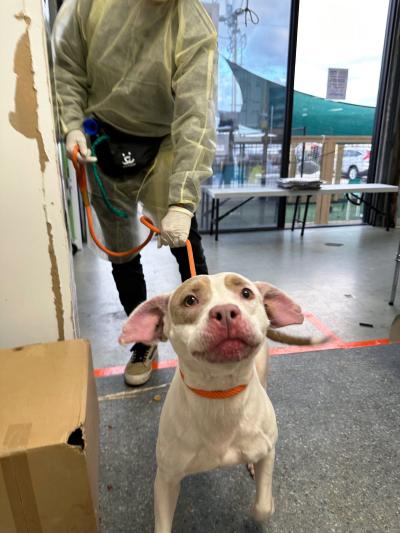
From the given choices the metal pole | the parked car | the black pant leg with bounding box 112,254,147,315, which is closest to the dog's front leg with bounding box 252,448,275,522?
Result: the black pant leg with bounding box 112,254,147,315

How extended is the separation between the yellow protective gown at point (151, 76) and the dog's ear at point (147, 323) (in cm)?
38

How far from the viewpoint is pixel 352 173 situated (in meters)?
4.77

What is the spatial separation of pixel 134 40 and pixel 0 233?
71cm

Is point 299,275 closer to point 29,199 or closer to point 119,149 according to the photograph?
point 119,149

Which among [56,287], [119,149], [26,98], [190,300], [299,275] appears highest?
[26,98]

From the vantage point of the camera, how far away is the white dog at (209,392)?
2.74 ft

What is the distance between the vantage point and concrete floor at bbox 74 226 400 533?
3.46 ft

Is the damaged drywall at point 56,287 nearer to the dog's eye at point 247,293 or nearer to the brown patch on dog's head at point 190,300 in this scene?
the brown patch on dog's head at point 190,300

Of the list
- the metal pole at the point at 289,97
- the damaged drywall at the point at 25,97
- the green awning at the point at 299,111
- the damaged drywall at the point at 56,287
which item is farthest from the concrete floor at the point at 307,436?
the green awning at the point at 299,111

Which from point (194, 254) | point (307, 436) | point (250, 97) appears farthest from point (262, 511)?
point (250, 97)

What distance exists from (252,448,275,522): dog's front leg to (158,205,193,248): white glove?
1.99 ft

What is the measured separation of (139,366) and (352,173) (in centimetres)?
402

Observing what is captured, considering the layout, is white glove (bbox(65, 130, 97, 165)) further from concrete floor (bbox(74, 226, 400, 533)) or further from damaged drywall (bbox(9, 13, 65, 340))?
concrete floor (bbox(74, 226, 400, 533))

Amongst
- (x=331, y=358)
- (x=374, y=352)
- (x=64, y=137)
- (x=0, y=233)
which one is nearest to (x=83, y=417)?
(x=0, y=233)
